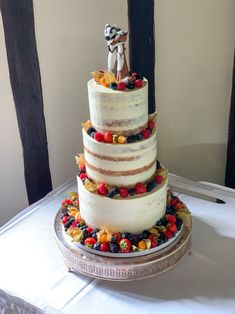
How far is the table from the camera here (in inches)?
46.8

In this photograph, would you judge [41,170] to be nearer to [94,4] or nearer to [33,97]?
[33,97]

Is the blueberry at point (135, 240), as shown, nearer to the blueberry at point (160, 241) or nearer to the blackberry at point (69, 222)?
the blueberry at point (160, 241)

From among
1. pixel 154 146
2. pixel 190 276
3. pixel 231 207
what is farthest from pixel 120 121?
pixel 231 207

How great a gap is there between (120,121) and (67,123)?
0.72 meters

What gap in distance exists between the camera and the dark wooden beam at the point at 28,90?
5.22 feet

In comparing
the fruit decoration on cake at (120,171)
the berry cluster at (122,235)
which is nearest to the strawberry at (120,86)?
the fruit decoration on cake at (120,171)

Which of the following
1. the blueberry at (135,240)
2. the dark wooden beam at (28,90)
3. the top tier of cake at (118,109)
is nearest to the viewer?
the top tier of cake at (118,109)

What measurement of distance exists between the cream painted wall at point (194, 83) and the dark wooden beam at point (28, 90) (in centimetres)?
45

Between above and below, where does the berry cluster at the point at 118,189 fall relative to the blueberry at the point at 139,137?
below

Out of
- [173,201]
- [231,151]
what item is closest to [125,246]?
[173,201]

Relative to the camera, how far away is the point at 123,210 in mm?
1240

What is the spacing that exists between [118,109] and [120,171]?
0.17 meters

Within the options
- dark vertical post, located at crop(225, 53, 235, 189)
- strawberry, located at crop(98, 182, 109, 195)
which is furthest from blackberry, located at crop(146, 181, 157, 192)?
dark vertical post, located at crop(225, 53, 235, 189)

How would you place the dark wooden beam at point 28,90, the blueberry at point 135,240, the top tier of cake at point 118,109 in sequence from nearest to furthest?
the top tier of cake at point 118,109, the blueberry at point 135,240, the dark wooden beam at point 28,90
